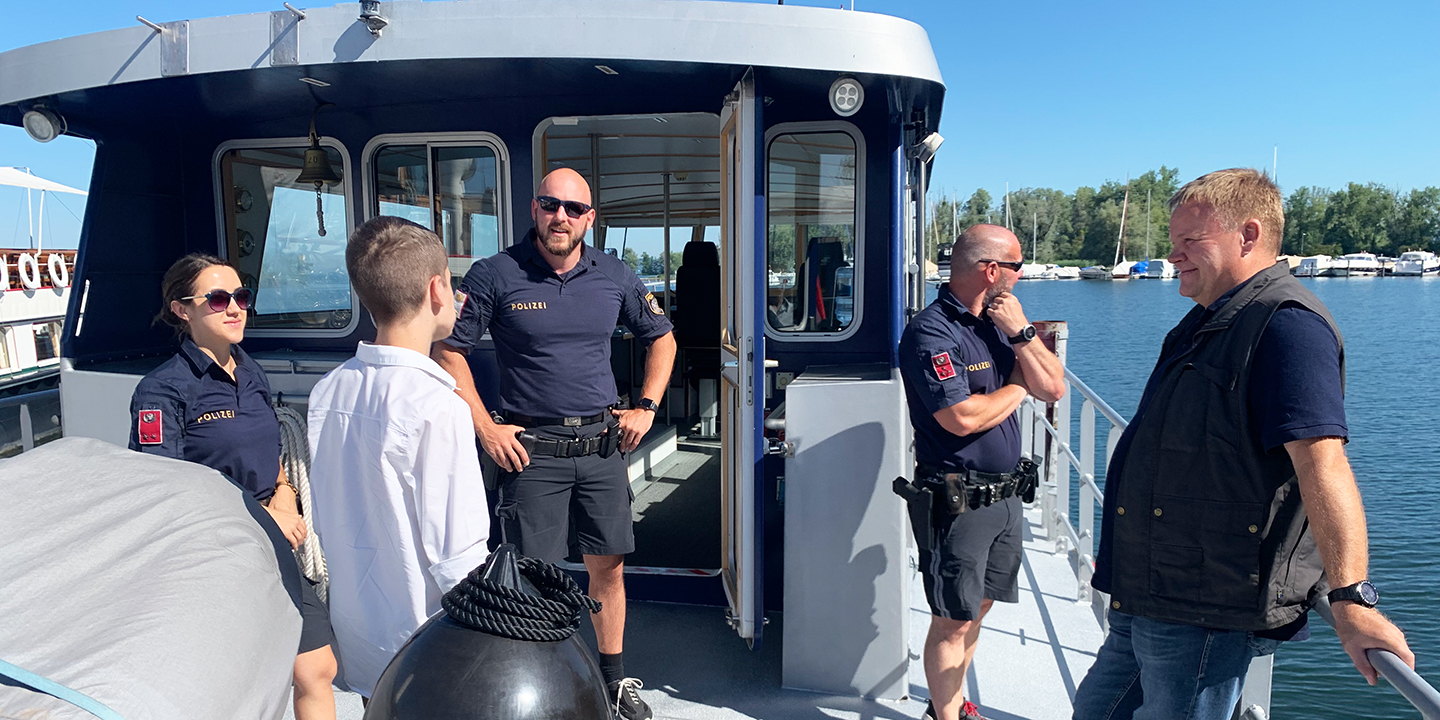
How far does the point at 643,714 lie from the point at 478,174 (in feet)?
8.33

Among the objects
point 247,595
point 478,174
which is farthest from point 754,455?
point 478,174

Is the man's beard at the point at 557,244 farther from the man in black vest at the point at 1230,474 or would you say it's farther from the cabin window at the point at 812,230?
the man in black vest at the point at 1230,474

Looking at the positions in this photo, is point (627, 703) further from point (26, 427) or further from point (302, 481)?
point (26, 427)

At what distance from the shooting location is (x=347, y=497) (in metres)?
1.71

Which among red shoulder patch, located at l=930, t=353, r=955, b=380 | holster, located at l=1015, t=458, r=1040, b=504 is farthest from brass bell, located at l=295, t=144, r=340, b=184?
holster, located at l=1015, t=458, r=1040, b=504

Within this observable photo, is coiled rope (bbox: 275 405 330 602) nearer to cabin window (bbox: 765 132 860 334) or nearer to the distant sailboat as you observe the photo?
cabin window (bbox: 765 132 860 334)

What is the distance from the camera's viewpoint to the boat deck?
3131mm

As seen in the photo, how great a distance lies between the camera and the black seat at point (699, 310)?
6414 mm

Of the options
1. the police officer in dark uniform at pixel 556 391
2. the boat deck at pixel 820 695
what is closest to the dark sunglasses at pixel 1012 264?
the police officer in dark uniform at pixel 556 391

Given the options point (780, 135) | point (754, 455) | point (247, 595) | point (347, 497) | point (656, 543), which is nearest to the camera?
point (247, 595)

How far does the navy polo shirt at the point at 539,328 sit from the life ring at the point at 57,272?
890 inches

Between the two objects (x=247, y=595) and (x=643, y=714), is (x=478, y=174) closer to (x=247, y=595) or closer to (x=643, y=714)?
(x=643, y=714)

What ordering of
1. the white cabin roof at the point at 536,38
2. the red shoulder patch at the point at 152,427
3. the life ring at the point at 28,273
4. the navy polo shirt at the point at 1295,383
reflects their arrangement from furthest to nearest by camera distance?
1. the life ring at the point at 28,273
2. the white cabin roof at the point at 536,38
3. the red shoulder patch at the point at 152,427
4. the navy polo shirt at the point at 1295,383

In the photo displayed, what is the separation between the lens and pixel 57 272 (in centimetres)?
2097
